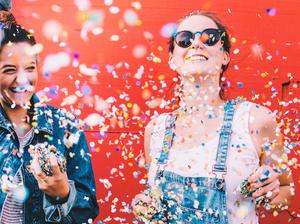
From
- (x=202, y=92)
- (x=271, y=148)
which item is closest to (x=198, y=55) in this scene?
(x=202, y=92)

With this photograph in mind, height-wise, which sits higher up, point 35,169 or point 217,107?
point 217,107

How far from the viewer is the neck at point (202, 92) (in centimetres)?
196

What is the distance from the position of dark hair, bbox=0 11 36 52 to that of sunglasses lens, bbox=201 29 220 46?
713mm

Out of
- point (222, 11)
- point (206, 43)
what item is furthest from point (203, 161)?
point (222, 11)

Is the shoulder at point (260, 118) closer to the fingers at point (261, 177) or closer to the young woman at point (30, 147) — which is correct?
the fingers at point (261, 177)

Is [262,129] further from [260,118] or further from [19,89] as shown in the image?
[19,89]

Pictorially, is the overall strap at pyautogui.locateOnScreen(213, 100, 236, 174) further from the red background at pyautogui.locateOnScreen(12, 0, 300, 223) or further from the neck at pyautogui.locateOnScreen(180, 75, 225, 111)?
the red background at pyautogui.locateOnScreen(12, 0, 300, 223)

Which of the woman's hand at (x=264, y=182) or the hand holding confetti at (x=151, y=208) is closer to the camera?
the woman's hand at (x=264, y=182)

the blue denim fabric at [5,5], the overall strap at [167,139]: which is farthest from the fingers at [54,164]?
the blue denim fabric at [5,5]

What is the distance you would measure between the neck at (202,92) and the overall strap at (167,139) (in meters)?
0.10

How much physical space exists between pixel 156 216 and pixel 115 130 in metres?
0.54

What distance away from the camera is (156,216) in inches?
72.1

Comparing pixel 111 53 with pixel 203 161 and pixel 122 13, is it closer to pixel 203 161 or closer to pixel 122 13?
pixel 122 13

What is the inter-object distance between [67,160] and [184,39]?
26.5 inches
